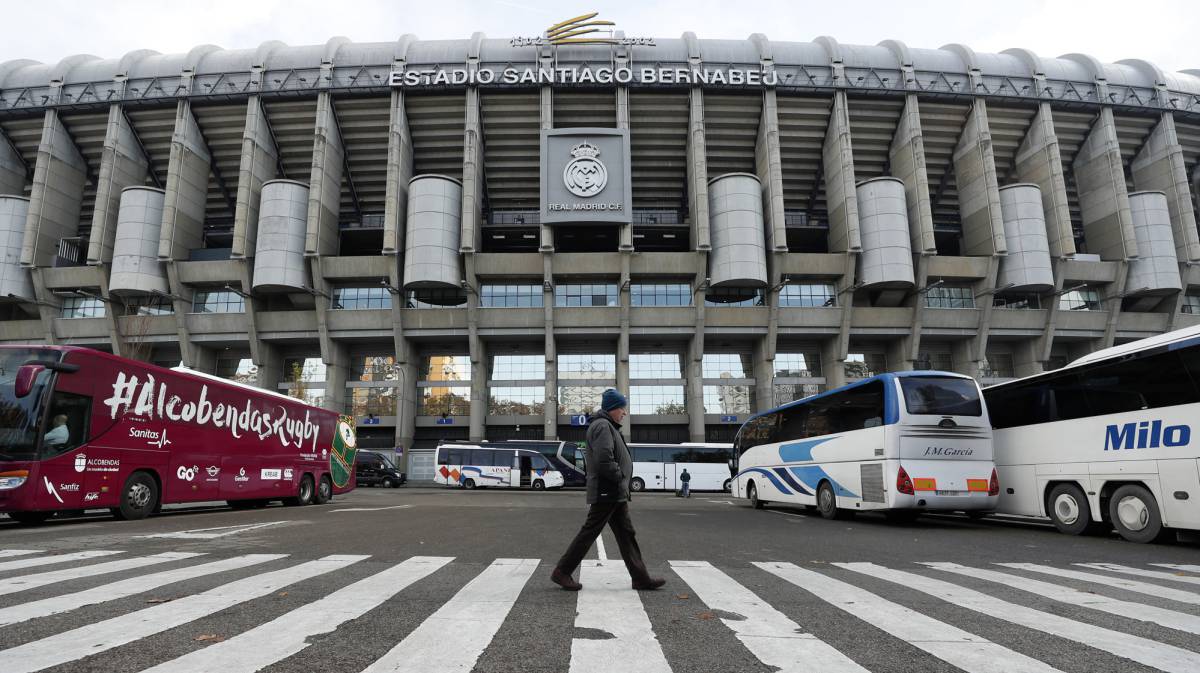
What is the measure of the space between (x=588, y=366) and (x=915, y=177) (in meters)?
25.2

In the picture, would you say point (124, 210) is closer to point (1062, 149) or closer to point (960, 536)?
point (960, 536)

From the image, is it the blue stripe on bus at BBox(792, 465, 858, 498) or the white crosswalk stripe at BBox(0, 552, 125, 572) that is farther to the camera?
the blue stripe on bus at BBox(792, 465, 858, 498)

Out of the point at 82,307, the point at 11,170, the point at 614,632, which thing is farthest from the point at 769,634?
the point at 11,170

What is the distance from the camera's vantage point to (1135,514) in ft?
31.9

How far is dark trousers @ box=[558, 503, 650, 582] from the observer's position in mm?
4970

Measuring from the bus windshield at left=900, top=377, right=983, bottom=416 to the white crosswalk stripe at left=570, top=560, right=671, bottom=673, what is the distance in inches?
353

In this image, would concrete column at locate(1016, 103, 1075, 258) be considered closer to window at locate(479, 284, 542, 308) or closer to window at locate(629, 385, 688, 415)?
window at locate(629, 385, 688, 415)

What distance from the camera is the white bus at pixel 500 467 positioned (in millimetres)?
33781

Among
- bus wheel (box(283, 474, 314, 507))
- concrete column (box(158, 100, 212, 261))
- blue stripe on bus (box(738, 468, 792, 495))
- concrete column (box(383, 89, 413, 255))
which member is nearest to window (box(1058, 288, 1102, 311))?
blue stripe on bus (box(738, 468, 792, 495))

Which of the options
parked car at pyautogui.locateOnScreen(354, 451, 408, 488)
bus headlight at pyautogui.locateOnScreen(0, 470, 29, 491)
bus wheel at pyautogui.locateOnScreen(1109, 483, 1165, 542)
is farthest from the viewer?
parked car at pyautogui.locateOnScreen(354, 451, 408, 488)

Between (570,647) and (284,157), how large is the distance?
48490 millimetres

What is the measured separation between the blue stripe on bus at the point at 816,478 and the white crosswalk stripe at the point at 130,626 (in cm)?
1154

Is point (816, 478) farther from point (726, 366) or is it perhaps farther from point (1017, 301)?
point (1017, 301)

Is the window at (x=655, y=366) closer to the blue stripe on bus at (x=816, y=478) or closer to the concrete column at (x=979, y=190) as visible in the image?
the concrete column at (x=979, y=190)
